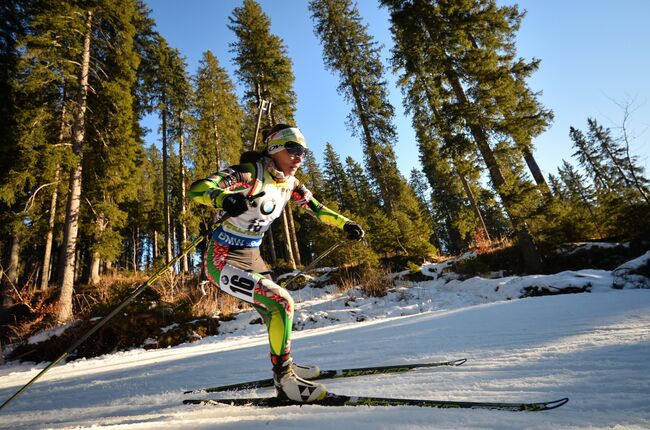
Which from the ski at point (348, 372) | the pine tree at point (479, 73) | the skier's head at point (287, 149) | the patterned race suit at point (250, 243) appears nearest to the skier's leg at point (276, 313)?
the patterned race suit at point (250, 243)

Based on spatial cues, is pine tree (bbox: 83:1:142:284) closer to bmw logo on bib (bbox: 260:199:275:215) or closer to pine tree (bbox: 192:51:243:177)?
pine tree (bbox: 192:51:243:177)

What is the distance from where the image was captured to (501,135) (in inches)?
408

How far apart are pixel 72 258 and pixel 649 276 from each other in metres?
16.2

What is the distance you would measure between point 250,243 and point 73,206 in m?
12.1

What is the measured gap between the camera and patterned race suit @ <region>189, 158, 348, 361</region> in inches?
91.3

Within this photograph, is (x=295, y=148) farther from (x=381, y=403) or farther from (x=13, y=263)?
(x=13, y=263)

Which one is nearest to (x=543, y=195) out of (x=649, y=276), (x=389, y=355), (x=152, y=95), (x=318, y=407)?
(x=649, y=276)

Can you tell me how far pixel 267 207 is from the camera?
271 centimetres

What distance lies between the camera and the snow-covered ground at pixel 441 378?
1.53 metres

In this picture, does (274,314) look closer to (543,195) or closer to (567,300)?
(567,300)

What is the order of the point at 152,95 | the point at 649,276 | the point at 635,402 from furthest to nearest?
the point at 152,95 → the point at 649,276 → the point at 635,402

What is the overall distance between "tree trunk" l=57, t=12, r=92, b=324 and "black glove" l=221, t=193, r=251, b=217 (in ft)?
37.1

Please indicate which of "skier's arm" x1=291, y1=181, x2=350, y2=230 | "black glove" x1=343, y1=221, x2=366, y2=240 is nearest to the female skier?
"skier's arm" x1=291, y1=181, x2=350, y2=230

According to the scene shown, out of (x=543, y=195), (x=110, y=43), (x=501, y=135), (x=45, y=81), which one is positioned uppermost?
(x=110, y=43)
